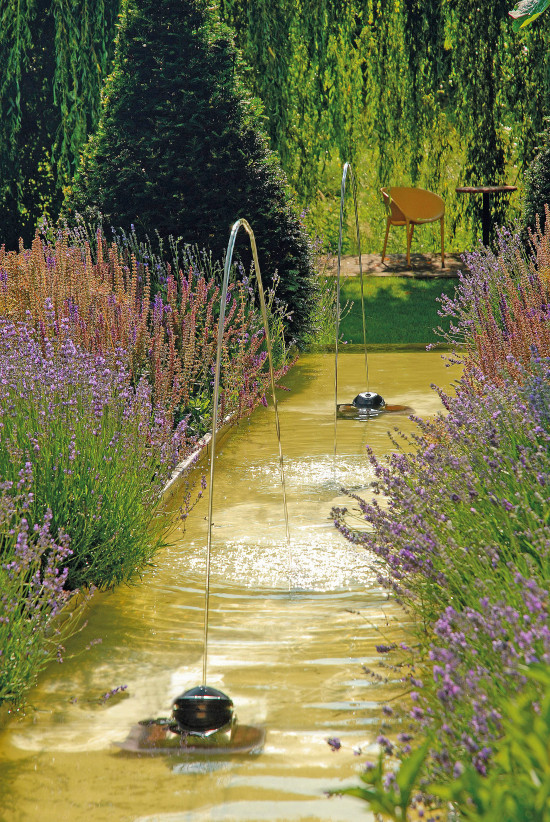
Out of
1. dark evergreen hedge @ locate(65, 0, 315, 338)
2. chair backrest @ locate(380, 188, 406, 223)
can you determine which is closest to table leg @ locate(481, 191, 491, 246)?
chair backrest @ locate(380, 188, 406, 223)

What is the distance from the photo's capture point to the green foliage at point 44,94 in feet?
39.4

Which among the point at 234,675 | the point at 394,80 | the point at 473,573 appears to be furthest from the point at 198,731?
the point at 394,80

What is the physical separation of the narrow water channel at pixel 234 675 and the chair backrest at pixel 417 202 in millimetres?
9031

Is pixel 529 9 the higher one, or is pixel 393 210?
pixel 529 9

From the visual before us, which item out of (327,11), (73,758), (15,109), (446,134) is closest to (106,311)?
(73,758)

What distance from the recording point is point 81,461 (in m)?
3.85

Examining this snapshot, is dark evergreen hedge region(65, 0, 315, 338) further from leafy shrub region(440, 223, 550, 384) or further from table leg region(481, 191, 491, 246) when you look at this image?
table leg region(481, 191, 491, 246)

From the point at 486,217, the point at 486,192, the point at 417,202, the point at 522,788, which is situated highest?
the point at 486,192

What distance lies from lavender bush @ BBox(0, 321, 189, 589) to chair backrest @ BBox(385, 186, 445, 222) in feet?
32.8

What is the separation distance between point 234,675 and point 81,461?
1.09 metres

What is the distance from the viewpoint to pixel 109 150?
856 cm

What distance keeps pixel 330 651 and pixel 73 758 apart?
99 centimetres

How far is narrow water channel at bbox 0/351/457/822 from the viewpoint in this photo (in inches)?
102

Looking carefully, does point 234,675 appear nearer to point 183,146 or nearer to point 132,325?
point 132,325
